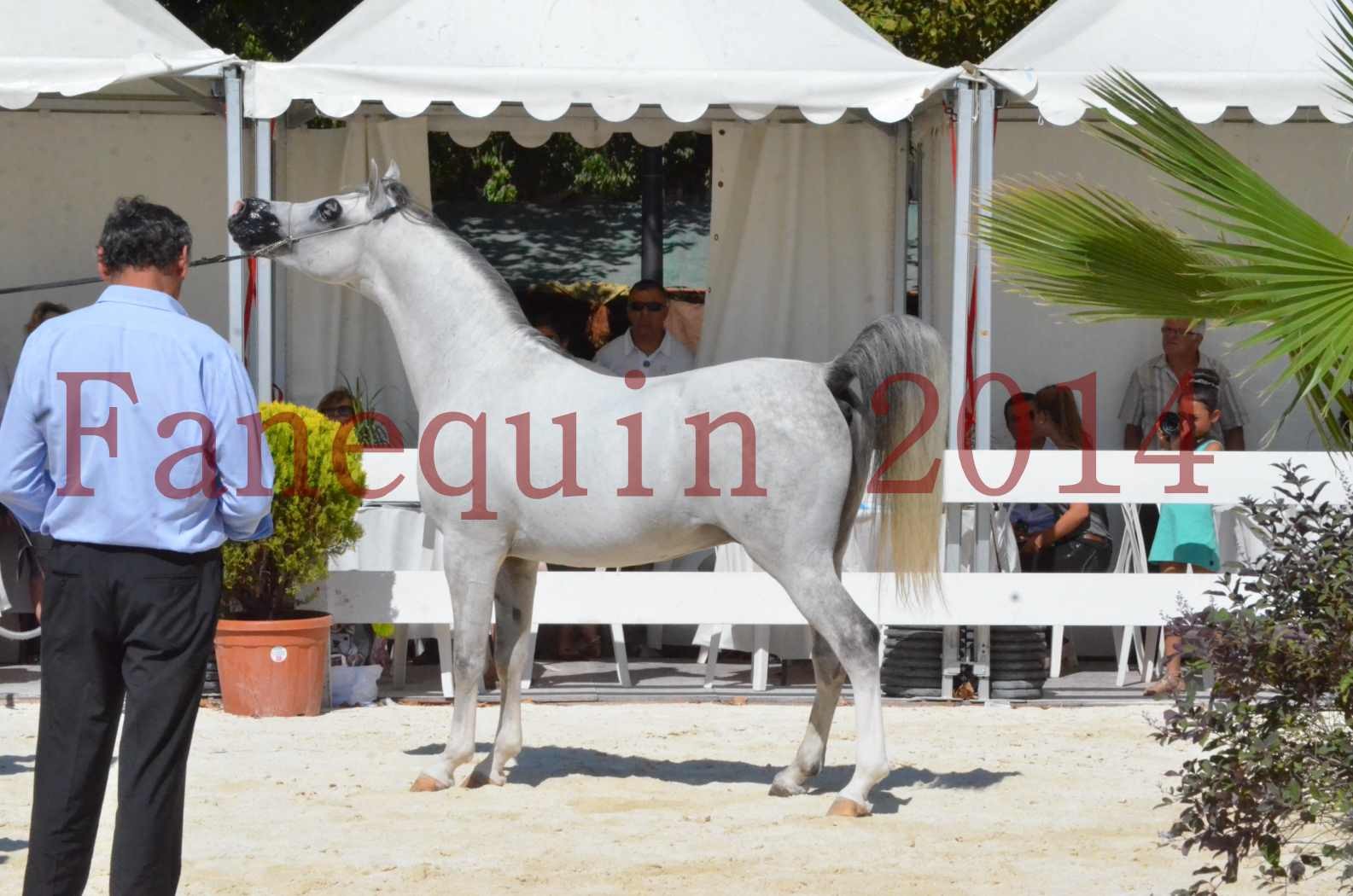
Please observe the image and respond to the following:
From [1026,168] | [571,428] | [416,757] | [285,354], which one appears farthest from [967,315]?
[285,354]

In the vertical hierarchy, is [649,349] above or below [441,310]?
above

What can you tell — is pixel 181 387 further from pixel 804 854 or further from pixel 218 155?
pixel 218 155

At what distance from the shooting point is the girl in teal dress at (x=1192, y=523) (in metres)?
8.22

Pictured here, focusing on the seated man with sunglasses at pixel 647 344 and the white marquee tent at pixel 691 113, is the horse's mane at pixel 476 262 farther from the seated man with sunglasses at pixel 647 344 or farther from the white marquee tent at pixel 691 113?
the seated man with sunglasses at pixel 647 344

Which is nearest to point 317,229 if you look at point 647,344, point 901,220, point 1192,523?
point 647,344

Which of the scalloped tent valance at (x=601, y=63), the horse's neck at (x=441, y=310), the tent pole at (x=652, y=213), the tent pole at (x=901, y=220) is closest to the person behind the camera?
the horse's neck at (x=441, y=310)

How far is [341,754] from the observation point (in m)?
6.61

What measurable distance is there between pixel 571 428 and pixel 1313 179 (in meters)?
6.00

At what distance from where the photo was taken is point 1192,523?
8.22 metres

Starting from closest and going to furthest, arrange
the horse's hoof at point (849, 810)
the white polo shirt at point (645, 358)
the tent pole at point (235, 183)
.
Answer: the horse's hoof at point (849, 810)
the tent pole at point (235, 183)
the white polo shirt at point (645, 358)

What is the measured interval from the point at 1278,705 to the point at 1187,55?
484 cm

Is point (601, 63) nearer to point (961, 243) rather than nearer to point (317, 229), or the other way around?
point (961, 243)

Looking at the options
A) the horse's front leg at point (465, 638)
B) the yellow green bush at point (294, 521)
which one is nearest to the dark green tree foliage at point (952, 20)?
the yellow green bush at point (294, 521)

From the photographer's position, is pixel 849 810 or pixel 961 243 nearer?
pixel 849 810
